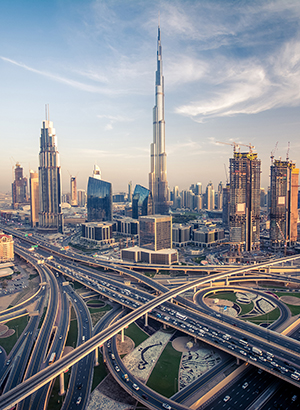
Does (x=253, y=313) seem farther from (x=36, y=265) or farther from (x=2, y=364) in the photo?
(x=36, y=265)

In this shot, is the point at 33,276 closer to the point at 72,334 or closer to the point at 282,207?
the point at 72,334

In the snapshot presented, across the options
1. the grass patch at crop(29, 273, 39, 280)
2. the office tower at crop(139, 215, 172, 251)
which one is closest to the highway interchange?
the grass patch at crop(29, 273, 39, 280)

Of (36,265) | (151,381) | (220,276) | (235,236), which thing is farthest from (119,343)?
(235,236)

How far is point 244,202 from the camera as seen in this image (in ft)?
579

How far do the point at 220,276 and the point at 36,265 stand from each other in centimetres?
9378

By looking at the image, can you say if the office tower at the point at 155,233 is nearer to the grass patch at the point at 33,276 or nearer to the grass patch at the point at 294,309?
the grass patch at the point at 33,276

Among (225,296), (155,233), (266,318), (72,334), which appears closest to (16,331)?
(72,334)

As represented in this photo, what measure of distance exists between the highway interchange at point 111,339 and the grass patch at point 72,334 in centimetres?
139

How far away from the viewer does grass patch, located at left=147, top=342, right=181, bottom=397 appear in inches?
2413

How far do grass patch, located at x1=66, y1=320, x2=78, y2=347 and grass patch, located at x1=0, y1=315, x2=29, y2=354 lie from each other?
48.1 feet

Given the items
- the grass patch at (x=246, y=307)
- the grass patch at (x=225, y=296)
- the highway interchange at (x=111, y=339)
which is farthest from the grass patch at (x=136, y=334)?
the grass patch at (x=225, y=296)

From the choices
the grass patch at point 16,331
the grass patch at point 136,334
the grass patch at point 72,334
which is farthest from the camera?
the grass patch at point 136,334

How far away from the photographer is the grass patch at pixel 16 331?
254 feet

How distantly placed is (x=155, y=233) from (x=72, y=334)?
83163mm
